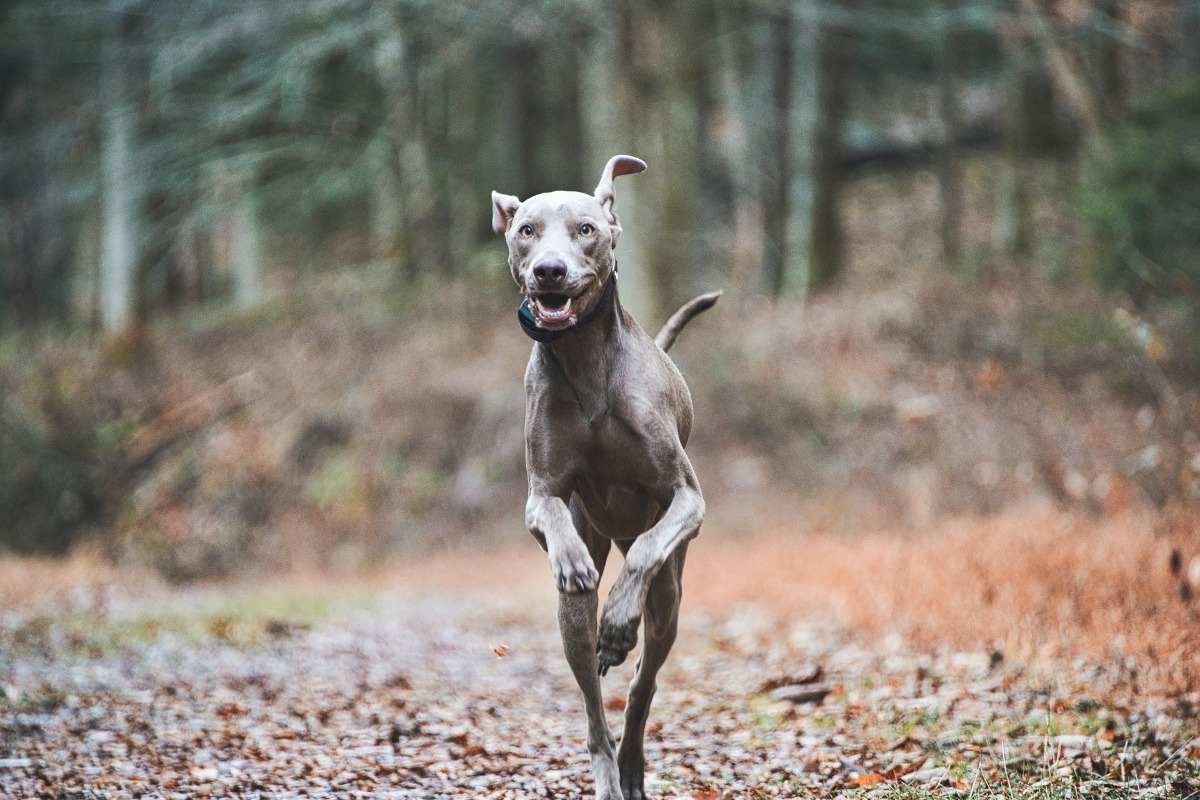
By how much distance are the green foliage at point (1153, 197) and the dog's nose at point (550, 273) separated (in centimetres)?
936

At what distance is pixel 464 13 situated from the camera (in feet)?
44.5

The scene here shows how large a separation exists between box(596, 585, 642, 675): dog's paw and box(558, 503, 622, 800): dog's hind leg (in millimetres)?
183

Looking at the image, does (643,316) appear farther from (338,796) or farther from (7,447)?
(338,796)

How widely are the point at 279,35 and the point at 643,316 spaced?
6200 millimetres

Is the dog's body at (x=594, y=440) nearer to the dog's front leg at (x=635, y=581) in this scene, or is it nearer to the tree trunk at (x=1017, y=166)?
the dog's front leg at (x=635, y=581)

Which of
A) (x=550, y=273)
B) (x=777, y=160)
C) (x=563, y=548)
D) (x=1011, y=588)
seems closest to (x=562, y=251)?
(x=550, y=273)

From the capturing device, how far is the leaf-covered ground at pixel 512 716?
459cm

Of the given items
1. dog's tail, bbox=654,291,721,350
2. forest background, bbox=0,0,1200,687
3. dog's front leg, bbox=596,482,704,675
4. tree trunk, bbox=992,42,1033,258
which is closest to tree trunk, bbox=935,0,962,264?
forest background, bbox=0,0,1200,687

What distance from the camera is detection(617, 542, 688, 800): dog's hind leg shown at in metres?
4.27

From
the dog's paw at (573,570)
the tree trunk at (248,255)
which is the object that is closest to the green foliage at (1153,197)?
the dog's paw at (573,570)

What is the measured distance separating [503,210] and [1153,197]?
9972 mm

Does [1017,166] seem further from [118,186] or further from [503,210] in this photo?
[503,210]

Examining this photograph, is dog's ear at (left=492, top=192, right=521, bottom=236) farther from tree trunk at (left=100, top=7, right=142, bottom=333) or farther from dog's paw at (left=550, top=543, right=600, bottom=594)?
tree trunk at (left=100, top=7, right=142, bottom=333)

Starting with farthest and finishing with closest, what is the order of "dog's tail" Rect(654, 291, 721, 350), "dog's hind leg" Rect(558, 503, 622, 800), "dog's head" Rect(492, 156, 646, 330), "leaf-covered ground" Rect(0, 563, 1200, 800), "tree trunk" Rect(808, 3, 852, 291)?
"tree trunk" Rect(808, 3, 852, 291) < "dog's tail" Rect(654, 291, 721, 350) < "leaf-covered ground" Rect(0, 563, 1200, 800) < "dog's hind leg" Rect(558, 503, 622, 800) < "dog's head" Rect(492, 156, 646, 330)
